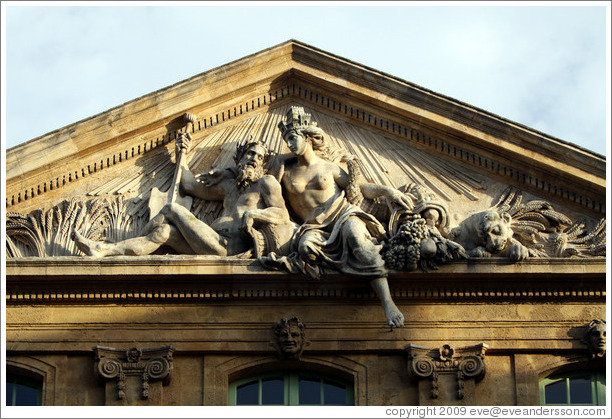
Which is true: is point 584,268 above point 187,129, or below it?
below

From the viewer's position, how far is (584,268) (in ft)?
71.4

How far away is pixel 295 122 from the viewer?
74.5ft

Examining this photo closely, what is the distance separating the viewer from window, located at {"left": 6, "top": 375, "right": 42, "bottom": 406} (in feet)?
70.7

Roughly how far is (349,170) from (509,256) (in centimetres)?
222

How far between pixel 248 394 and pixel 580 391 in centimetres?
381

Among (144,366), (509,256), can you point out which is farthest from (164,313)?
(509,256)

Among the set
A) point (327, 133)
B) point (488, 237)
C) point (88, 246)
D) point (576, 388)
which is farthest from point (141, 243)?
point (576, 388)

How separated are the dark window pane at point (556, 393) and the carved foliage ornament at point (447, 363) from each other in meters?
0.82

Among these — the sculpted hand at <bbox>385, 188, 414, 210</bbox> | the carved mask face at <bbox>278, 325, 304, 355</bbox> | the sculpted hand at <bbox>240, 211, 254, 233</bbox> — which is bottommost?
the carved mask face at <bbox>278, 325, 304, 355</bbox>

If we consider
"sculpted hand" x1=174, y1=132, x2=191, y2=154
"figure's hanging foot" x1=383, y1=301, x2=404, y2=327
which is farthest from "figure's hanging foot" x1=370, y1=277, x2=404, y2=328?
"sculpted hand" x1=174, y1=132, x2=191, y2=154

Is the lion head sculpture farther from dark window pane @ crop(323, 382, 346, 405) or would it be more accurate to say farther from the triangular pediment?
dark window pane @ crop(323, 382, 346, 405)

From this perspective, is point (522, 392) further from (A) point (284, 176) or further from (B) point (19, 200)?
(B) point (19, 200)

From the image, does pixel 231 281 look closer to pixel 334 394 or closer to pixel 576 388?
pixel 334 394

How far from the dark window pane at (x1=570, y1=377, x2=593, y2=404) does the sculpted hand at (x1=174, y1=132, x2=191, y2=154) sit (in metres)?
5.44
